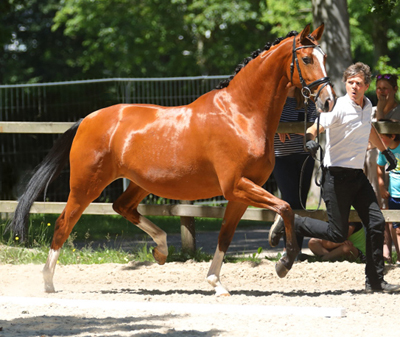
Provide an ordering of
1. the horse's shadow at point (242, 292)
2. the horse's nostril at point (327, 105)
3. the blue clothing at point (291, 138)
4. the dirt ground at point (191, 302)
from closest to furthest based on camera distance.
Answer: the dirt ground at point (191, 302)
the horse's nostril at point (327, 105)
the horse's shadow at point (242, 292)
the blue clothing at point (291, 138)

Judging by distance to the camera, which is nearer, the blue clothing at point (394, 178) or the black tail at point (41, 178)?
the black tail at point (41, 178)

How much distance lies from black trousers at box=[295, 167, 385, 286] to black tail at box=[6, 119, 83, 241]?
→ 8.24 ft

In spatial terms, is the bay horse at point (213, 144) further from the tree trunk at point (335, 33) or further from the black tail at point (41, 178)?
the tree trunk at point (335, 33)

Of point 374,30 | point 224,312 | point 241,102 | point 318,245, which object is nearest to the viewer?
point 224,312

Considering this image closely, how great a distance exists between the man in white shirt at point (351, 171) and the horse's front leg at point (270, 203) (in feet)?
1.05

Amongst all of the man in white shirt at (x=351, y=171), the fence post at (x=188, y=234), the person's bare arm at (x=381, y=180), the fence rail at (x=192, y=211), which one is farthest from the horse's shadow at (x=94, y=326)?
the person's bare arm at (x=381, y=180)

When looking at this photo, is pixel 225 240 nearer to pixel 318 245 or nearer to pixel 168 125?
pixel 168 125

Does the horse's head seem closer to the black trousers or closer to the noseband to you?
the noseband

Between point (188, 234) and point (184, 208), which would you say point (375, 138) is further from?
point (188, 234)

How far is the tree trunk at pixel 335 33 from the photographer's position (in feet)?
36.3

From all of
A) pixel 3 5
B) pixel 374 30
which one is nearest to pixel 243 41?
pixel 374 30

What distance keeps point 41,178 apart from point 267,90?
2.46 m

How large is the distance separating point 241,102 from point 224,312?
177cm

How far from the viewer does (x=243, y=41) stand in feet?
90.4
